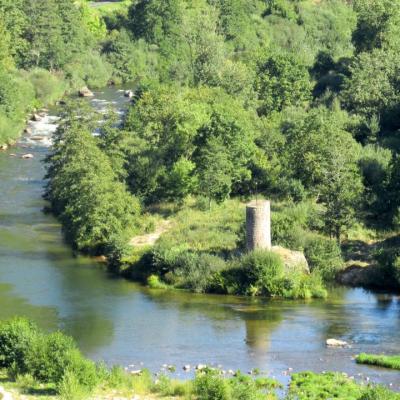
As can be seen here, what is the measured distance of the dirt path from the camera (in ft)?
228

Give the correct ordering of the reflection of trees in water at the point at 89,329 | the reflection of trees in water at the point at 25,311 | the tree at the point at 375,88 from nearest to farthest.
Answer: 1. the reflection of trees in water at the point at 89,329
2. the reflection of trees in water at the point at 25,311
3. the tree at the point at 375,88

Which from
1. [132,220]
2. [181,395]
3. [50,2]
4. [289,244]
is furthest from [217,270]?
[50,2]

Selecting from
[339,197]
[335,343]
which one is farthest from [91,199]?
[335,343]

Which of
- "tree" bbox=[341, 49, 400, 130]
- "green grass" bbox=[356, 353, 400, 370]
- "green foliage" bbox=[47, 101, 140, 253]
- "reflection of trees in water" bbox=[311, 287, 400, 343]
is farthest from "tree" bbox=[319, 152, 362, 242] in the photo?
"green grass" bbox=[356, 353, 400, 370]

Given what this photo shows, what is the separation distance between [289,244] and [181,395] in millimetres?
19981

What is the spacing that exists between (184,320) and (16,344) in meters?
11.2

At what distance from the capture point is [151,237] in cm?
7038

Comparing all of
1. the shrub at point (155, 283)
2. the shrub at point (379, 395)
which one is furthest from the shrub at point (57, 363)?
the shrub at point (155, 283)

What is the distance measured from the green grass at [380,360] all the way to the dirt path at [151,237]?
19.7 m

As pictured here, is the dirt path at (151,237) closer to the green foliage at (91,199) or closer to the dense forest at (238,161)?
the dense forest at (238,161)

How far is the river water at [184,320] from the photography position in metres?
52.9

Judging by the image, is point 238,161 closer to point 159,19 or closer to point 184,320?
point 184,320

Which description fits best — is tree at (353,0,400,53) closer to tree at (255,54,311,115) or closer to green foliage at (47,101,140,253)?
tree at (255,54,311,115)

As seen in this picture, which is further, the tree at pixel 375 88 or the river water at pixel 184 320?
the tree at pixel 375 88
